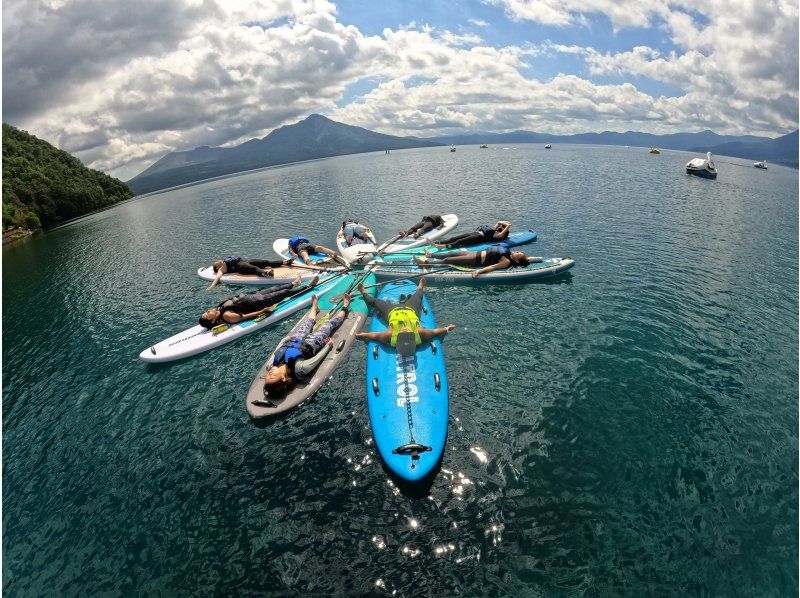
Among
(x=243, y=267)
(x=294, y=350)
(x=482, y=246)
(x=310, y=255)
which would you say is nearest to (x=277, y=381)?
(x=294, y=350)

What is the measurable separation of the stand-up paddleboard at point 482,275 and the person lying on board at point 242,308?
8.40 meters

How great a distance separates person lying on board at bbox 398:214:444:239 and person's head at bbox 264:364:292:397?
2383 centimetres

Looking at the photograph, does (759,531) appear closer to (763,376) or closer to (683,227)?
(763,376)

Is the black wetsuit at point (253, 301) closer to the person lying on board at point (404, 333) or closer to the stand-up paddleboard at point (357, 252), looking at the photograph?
the stand-up paddleboard at point (357, 252)

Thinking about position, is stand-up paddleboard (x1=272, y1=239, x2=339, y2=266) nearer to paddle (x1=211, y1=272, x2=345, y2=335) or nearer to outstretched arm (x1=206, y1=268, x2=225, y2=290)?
paddle (x1=211, y1=272, x2=345, y2=335)

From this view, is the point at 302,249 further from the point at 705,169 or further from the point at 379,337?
the point at 705,169

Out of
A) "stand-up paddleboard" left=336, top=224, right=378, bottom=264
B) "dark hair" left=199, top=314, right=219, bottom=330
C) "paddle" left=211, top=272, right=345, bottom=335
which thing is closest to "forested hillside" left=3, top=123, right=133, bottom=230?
"stand-up paddleboard" left=336, top=224, right=378, bottom=264

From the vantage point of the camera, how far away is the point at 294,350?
57.0ft

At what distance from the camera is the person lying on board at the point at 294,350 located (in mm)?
15992

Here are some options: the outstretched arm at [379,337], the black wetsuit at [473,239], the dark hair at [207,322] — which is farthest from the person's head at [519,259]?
the dark hair at [207,322]

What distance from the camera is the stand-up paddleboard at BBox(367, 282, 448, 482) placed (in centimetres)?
1275

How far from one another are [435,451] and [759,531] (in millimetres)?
10176

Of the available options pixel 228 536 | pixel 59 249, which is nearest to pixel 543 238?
pixel 228 536

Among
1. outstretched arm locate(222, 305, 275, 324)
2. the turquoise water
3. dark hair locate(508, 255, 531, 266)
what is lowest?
the turquoise water
